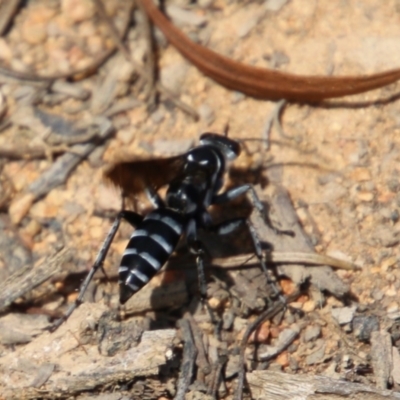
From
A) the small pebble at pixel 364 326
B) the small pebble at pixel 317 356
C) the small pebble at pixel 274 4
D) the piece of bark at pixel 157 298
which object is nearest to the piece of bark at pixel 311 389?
the small pebble at pixel 317 356

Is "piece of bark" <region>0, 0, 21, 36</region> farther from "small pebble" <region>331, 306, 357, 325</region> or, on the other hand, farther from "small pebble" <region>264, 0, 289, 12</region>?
"small pebble" <region>331, 306, 357, 325</region>

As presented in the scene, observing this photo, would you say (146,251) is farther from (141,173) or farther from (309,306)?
(309,306)

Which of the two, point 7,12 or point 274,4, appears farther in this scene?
point 7,12

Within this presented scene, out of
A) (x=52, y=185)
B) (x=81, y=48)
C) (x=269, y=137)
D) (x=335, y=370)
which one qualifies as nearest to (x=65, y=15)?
(x=81, y=48)

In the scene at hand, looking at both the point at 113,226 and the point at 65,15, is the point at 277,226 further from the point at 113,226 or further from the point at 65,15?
the point at 65,15

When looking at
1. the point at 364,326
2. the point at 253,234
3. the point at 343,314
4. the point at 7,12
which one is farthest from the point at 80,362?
the point at 7,12

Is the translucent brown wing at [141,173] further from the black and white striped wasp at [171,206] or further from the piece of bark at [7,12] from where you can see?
the piece of bark at [7,12]
